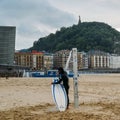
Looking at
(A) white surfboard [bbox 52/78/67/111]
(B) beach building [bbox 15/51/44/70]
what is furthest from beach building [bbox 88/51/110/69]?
(A) white surfboard [bbox 52/78/67/111]

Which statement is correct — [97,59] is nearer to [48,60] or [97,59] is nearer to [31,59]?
[48,60]

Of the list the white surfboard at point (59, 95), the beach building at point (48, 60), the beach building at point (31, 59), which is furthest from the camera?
the beach building at point (48, 60)

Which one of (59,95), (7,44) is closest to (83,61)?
(7,44)

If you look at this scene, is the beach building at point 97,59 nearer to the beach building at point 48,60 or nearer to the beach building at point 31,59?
the beach building at point 48,60

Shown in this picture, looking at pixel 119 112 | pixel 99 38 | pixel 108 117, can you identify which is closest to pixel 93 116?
pixel 108 117

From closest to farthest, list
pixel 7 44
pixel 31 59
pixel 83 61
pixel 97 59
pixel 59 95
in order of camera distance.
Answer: pixel 59 95
pixel 7 44
pixel 31 59
pixel 83 61
pixel 97 59

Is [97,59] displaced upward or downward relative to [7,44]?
downward

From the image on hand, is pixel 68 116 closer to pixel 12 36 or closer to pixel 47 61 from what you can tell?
pixel 12 36

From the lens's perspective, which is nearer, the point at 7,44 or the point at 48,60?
the point at 7,44

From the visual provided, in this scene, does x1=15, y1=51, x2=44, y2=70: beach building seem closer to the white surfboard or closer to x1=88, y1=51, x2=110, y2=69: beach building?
x1=88, y1=51, x2=110, y2=69: beach building

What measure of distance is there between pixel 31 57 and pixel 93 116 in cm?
16445

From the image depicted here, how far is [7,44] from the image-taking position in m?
118

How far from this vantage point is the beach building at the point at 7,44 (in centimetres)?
11762

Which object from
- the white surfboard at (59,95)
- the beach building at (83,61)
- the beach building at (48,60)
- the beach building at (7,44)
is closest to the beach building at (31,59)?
the beach building at (48,60)
